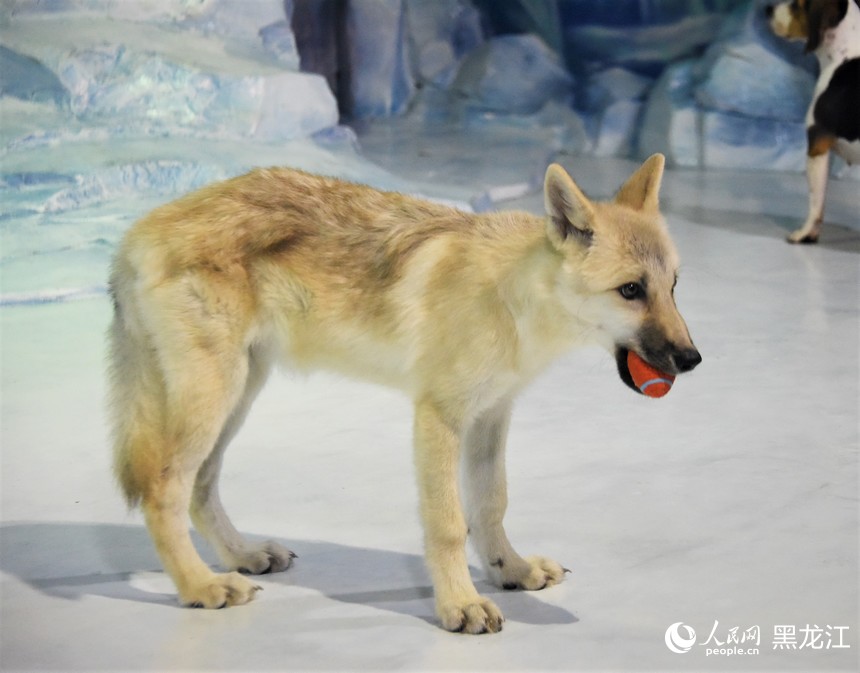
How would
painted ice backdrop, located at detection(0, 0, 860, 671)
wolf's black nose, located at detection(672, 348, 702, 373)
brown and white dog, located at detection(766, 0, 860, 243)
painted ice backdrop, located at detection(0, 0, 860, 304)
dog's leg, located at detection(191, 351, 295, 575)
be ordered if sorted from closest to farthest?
wolf's black nose, located at detection(672, 348, 702, 373)
painted ice backdrop, located at detection(0, 0, 860, 671)
dog's leg, located at detection(191, 351, 295, 575)
brown and white dog, located at detection(766, 0, 860, 243)
painted ice backdrop, located at detection(0, 0, 860, 304)

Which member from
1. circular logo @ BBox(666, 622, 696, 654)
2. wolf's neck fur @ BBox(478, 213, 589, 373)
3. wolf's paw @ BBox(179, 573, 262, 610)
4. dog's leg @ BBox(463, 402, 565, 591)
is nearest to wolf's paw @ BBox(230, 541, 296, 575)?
wolf's paw @ BBox(179, 573, 262, 610)

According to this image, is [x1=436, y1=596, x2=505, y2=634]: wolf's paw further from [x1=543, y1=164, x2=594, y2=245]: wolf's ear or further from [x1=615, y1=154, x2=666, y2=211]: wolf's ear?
[x1=615, y1=154, x2=666, y2=211]: wolf's ear

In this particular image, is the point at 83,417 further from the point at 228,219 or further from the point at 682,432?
the point at 682,432

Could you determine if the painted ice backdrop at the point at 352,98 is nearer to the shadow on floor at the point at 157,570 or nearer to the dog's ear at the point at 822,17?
the dog's ear at the point at 822,17

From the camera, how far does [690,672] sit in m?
2.63

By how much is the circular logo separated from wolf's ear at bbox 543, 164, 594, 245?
3.15ft

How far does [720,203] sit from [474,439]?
6.06 meters

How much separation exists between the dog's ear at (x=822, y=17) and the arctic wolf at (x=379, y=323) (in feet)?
16.6

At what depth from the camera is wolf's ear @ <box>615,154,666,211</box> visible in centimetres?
295

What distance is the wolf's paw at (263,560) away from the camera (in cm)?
317

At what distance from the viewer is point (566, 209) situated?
8.97 feet

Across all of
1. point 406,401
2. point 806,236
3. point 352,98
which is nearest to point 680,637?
point 406,401

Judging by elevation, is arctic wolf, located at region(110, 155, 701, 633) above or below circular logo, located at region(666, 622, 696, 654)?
above

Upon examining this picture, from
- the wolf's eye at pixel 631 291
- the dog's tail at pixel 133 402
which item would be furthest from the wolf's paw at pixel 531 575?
the dog's tail at pixel 133 402
